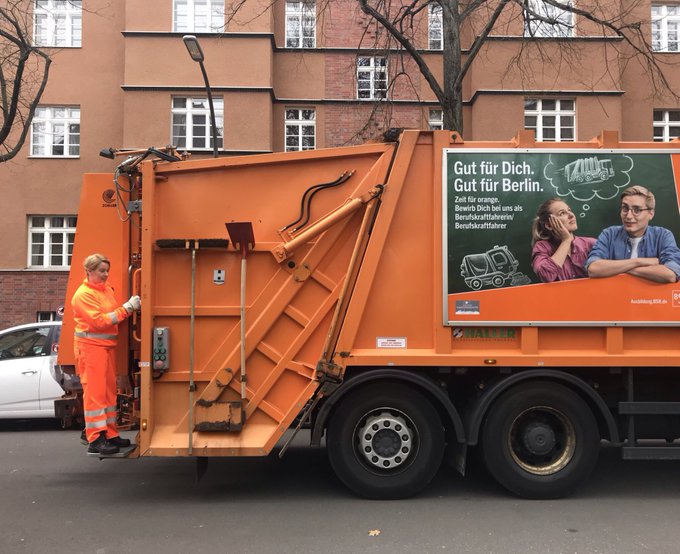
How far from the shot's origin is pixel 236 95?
52.9ft

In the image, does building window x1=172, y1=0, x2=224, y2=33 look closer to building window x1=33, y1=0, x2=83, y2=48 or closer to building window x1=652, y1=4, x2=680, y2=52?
building window x1=33, y1=0, x2=83, y2=48

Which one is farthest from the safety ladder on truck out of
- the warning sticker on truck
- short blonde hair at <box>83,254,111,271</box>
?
short blonde hair at <box>83,254,111,271</box>

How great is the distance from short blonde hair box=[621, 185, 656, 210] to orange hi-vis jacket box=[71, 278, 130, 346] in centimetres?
427

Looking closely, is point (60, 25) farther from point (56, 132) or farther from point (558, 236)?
point (558, 236)

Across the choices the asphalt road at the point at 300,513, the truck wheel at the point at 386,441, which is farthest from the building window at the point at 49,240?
the truck wheel at the point at 386,441

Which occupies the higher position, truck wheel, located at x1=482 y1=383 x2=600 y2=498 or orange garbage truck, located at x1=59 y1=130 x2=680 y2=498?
orange garbage truck, located at x1=59 y1=130 x2=680 y2=498

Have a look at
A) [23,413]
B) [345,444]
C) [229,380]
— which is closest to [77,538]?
[229,380]

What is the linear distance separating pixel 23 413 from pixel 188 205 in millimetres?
4961

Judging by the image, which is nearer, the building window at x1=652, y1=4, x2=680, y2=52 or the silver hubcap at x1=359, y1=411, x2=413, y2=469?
the silver hubcap at x1=359, y1=411, x2=413, y2=469

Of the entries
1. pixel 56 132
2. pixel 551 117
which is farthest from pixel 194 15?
pixel 551 117

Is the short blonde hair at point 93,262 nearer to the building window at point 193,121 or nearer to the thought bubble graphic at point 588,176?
the thought bubble graphic at point 588,176

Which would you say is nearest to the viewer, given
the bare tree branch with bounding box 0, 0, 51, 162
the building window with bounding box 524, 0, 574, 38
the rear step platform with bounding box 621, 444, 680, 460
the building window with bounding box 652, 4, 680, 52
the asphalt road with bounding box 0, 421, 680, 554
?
the asphalt road with bounding box 0, 421, 680, 554

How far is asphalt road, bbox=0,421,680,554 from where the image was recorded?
4098mm

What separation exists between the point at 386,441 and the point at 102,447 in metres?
2.31
